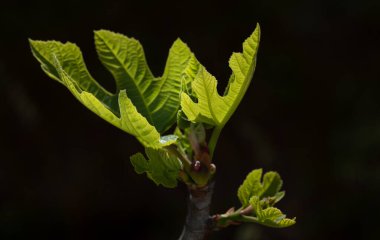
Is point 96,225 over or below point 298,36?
below

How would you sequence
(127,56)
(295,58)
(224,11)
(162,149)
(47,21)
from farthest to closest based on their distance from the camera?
1. (295,58)
2. (224,11)
3. (47,21)
4. (127,56)
5. (162,149)

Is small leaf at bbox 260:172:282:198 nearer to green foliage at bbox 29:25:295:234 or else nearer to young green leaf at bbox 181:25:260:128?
green foliage at bbox 29:25:295:234

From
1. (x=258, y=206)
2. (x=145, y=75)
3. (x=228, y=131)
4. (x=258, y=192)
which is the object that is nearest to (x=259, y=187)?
(x=258, y=192)

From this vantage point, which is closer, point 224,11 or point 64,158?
point 224,11

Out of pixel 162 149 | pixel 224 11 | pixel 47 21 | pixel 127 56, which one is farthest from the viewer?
pixel 224 11

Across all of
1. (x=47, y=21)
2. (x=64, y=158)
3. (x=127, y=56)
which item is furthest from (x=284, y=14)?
(x=127, y=56)

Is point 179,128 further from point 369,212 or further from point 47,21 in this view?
point 369,212

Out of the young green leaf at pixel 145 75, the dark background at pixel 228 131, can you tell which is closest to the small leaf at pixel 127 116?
the young green leaf at pixel 145 75
